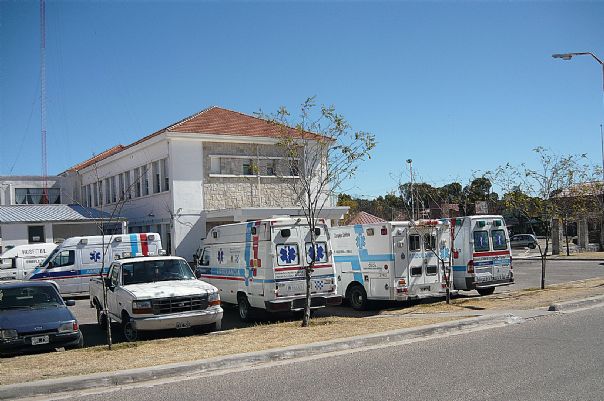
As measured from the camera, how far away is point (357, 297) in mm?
17234

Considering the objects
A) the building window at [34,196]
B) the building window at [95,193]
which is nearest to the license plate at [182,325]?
the building window at [95,193]

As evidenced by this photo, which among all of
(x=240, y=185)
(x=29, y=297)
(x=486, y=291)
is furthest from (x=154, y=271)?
(x=240, y=185)

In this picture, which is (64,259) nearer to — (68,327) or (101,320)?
(101,320)

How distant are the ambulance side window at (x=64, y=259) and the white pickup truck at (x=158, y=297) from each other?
8.94 meters

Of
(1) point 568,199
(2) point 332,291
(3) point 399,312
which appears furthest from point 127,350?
(1) point 568,199

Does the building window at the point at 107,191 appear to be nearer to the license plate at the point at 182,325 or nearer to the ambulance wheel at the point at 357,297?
the ambulance wheel at the point at 357,297

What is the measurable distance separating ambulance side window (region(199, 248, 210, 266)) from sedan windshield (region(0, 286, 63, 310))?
5844 mm

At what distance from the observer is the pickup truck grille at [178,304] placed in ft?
40.3

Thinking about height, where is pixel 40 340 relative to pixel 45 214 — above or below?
below

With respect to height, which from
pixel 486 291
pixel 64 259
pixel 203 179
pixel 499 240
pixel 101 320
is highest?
pixel 203 179

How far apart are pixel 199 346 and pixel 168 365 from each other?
1748 mm

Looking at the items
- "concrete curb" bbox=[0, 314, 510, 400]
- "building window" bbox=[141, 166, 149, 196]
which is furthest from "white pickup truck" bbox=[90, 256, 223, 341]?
"building window" bbox=[141, 166, 149, 196]

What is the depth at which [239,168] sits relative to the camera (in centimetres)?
3203

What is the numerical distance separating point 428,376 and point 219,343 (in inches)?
175
